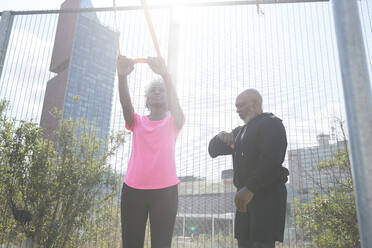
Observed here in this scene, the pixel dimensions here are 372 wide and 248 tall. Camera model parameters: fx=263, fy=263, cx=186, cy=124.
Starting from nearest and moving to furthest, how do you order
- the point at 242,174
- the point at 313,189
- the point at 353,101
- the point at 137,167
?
1. the point at 353,101
2. the point at 242,174
3. the point at 137,167
4. the point at 313,189

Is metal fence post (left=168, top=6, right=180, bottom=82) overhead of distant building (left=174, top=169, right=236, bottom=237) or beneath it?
overhead

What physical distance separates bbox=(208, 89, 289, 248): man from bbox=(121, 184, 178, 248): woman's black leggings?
388 mm

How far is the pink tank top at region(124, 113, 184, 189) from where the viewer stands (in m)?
1.54

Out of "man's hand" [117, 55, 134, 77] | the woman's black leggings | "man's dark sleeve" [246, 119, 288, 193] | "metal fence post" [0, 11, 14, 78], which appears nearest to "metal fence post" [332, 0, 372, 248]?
"man's dark sleeve" [246, 119, 288, 193]

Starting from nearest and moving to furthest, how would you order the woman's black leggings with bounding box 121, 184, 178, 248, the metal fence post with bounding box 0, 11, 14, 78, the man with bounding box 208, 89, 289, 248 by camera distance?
the man with bounding box 208, 89, 289, 248 → the woman's black leggings with bounding box 121, 184, 178, 248 → the metal fence post with bounding box 0, 11, 14, 78

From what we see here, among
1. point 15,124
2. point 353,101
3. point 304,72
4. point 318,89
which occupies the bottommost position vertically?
point 353,101

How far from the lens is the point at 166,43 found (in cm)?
388

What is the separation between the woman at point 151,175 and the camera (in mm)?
1497

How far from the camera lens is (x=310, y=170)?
3.62m

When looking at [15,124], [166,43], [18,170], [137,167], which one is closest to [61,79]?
[15,124]

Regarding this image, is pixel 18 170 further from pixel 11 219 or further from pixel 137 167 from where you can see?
pixel 137 167

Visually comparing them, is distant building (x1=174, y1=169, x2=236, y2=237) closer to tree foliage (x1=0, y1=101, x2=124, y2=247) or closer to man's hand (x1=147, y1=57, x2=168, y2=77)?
tree foliage (x1=0, y1=101, x2=124, y2=247)

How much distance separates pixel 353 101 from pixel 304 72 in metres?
3.33

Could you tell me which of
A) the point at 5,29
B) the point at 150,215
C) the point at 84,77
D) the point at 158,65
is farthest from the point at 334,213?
the point at 5,29
